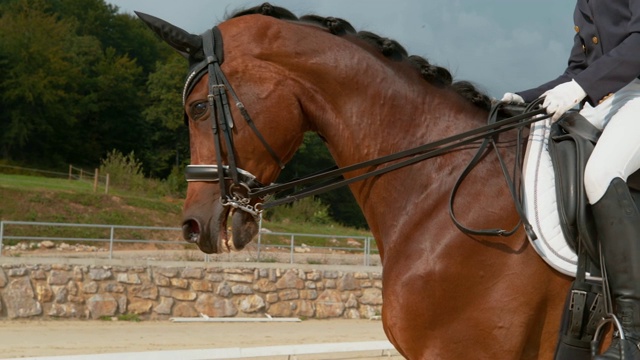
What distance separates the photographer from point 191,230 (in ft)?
10.1

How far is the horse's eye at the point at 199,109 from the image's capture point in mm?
3168

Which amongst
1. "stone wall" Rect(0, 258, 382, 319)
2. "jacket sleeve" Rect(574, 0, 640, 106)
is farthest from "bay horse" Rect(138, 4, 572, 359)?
"stone wall" Rect(0, 258, 382, 319)

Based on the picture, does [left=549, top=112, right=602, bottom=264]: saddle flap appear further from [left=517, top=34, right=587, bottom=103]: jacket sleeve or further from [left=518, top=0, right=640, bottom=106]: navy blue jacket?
[left=517, top=34, right=587, bottom=103]: jacket sleeve

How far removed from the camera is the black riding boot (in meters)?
2.70

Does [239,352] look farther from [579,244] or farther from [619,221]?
[619,221]

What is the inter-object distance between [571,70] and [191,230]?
75.1 inches

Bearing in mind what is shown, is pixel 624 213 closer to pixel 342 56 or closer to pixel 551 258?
pixel 551 258

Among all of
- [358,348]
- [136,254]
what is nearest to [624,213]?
[358,348]

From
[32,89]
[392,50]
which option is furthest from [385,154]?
[32,89]

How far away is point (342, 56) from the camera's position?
3.25 meters

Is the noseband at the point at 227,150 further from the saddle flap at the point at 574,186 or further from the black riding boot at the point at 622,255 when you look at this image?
the black riding boot at the point at 622,255

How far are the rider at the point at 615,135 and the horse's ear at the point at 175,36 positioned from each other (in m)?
1.47

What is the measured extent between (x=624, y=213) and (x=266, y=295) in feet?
41.6

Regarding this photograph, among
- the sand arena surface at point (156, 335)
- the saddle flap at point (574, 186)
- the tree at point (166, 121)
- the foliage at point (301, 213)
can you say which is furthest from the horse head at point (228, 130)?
the tree at point (166, 121)
